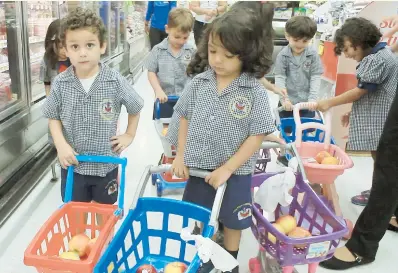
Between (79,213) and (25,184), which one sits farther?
(25,184)

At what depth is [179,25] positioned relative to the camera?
282 cm

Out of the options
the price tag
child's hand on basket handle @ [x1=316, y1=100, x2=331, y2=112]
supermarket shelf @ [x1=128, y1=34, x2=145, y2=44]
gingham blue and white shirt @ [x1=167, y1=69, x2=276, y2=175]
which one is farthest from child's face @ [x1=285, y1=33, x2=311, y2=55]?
supermarket shelf @ [x1=128, y1=34, x2=145, y2=44]

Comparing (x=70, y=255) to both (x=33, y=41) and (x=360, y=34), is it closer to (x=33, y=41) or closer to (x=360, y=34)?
(x=360, y=34)

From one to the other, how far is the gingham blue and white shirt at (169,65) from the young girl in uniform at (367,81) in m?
1.04

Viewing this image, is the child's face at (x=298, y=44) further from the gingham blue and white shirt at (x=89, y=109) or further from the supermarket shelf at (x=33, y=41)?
the supermarket shelf at (x=33, y=41)

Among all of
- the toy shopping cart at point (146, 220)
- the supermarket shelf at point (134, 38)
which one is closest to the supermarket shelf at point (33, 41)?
the toy shopping cart at point (146, 220)

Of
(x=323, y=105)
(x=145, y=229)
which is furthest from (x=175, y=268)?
(x=323, y=105)

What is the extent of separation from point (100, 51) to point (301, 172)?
1.06 m

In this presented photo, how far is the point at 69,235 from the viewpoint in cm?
164

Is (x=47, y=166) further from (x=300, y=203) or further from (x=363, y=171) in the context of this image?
(x=363, y=171)

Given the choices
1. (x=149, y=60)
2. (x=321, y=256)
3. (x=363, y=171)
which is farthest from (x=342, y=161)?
(x=149, y=60)

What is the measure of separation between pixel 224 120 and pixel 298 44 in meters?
1.66

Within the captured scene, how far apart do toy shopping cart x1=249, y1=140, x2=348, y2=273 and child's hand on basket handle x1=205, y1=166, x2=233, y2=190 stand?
0.24m

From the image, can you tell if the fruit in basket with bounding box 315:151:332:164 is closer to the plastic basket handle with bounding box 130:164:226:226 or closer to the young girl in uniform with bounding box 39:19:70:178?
the plastic basket handle with bounding box 130:164:226:226
